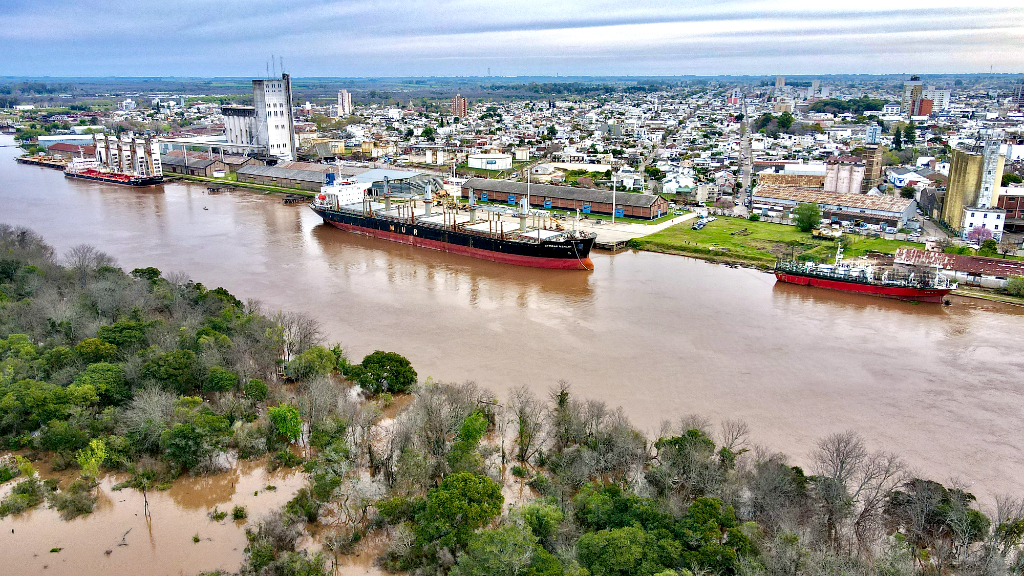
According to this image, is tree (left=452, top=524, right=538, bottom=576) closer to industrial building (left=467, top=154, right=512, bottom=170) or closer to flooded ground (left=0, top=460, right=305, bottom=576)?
flooded ground (left=0, top=460, right=305, bottom=576)

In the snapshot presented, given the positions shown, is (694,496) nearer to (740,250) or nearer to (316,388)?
(316,388)

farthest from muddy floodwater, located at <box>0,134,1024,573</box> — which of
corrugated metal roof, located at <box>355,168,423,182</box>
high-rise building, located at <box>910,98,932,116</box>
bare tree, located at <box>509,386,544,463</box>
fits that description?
high-rise building, located at <box>910,98,932,116</box>

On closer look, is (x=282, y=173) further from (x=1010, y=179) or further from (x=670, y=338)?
(x=1010, y=179)

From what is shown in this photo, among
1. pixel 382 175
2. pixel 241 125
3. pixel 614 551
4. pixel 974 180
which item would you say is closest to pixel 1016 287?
pixel 974 180

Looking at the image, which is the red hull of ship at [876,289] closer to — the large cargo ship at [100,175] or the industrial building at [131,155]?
the large cargo ship at [100,175]

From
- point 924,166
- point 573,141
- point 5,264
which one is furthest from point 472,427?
point 573,141

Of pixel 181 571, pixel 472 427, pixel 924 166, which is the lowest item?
pixel 181 571
